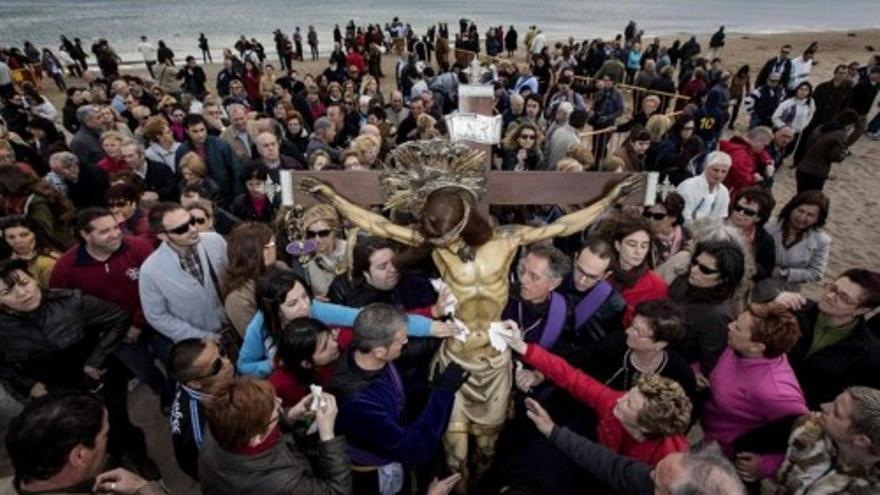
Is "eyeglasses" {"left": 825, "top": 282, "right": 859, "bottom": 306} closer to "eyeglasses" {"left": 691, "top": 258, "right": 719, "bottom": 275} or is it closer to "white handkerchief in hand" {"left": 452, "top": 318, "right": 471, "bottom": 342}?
"eyeglasses" {"left": 691, "top": 258, "right": 719, "bottom": 275}

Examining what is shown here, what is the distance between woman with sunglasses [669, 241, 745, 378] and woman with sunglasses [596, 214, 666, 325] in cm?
29

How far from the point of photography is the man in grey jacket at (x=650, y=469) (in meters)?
1.80

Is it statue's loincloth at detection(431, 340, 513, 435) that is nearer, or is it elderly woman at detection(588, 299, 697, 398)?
elderly woman at detection(588, 299, 697, 398)

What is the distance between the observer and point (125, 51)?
31.5 m

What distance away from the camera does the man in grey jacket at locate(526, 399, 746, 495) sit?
5.91ft

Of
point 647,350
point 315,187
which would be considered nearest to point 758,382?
point 647,350

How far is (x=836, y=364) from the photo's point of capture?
299cm

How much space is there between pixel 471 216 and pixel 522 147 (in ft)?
12.5

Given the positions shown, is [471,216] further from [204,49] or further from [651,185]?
[204,49]

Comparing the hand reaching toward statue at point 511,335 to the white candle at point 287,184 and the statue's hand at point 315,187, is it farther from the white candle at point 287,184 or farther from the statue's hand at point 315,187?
the white candle at point 287,184

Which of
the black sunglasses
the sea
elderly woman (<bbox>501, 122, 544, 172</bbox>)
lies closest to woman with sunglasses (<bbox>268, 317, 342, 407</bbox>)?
the black sunglasses

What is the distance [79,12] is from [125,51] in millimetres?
36150

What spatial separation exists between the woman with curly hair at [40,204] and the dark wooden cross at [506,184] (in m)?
3.04

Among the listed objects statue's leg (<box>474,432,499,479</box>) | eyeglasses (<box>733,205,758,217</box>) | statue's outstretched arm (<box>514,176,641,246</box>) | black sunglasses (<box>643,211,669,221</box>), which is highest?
statue's outstretched arm (<box>514,176,641,246</box>)
